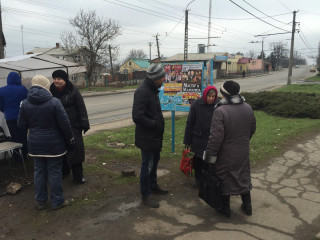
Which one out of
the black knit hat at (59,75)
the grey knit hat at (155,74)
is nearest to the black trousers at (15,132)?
the black knit hat at (59,75)

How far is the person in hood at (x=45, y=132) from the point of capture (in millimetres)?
3322

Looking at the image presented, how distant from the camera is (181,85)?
5359mm

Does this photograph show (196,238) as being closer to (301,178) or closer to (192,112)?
(192,112)

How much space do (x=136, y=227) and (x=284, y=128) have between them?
624 cm

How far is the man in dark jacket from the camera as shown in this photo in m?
3.36

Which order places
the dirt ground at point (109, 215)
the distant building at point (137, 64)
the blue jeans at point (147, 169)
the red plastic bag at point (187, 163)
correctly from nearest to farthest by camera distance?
the dirt ground at point (109, 215) < the blue jeans at point (147, 169) < the red plastic bag at point (187, 163) < the distant building at point (137, 64)

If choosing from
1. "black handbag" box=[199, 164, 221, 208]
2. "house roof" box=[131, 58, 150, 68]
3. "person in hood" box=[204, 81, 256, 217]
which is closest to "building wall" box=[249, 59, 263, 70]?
"house roof" box=[131, 58, 150, 68]

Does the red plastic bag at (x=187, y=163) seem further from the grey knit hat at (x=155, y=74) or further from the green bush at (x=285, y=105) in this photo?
the green bush at (x=285, y=105)

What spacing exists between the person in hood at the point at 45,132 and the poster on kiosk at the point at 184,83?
2.45 m

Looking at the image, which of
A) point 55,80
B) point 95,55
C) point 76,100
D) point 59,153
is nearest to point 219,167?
point 59,153

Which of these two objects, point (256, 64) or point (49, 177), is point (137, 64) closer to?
point (256, 64)

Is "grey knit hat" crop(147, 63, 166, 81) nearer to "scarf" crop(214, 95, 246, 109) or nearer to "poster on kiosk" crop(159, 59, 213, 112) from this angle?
"scarf" crop(214, 95, 246, 109)

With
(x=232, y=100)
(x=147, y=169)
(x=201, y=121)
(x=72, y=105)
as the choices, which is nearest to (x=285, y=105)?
(x=201, y=121)

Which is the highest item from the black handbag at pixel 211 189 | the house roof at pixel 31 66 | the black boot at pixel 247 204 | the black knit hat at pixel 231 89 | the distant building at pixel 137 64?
the distant building at pixel 137 64
